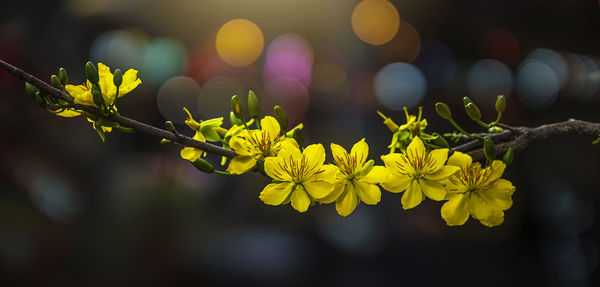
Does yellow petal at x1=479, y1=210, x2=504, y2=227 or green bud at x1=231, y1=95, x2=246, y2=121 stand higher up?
green bud at x1=231, y1=95, x2=246, y2=121

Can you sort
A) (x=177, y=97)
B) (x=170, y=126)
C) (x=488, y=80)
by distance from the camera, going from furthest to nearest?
(x=488, y=80) < (x=177, y=97) < (x=170, y=126)

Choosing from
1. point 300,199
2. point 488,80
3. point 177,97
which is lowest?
point 300,199

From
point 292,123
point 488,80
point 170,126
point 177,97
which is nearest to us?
point 170,126

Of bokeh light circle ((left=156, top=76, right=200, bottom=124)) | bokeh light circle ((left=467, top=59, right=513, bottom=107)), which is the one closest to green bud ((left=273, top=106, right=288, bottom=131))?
bokeh light circle ((left=156, top=76, right=200, bottom=124))

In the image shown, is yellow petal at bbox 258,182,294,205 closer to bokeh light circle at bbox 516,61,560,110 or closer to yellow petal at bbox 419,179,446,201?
yellow petal at bbox 419,179,446,201

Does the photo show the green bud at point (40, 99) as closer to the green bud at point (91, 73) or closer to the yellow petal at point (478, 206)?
the green bud at point (91, 73)

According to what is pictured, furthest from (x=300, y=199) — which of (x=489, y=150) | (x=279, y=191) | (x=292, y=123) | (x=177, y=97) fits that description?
(x=292, y=123)

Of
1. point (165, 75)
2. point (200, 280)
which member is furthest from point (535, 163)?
point (165, 75)

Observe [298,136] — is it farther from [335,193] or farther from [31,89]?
[31,89]
